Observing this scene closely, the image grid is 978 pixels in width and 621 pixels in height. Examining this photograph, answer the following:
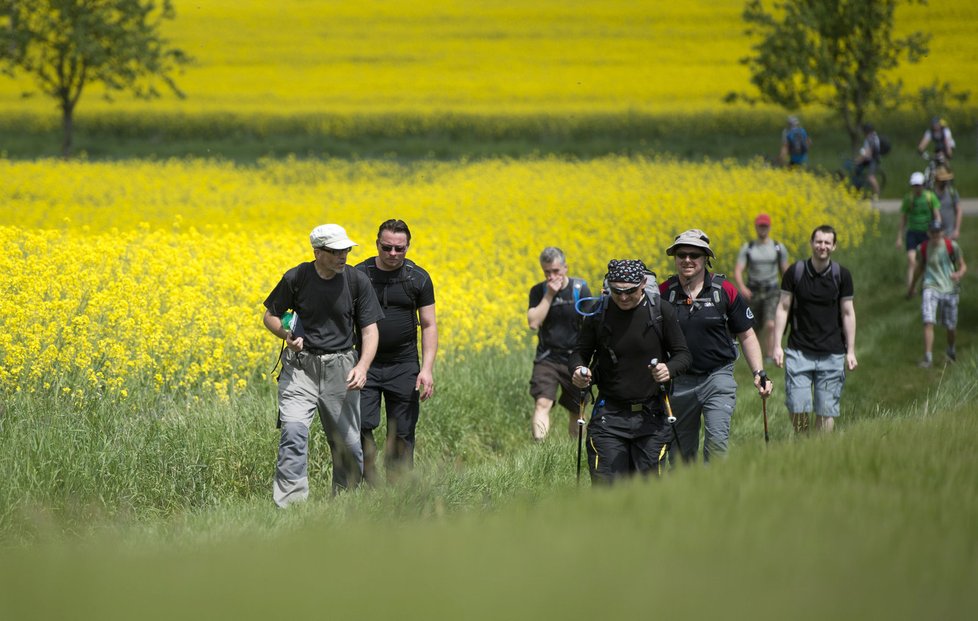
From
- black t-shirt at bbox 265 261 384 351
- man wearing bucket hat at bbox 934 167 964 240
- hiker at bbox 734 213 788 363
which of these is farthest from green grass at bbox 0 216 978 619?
man wearing bucket hat at bbox 934 167 964 240

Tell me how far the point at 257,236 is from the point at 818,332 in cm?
865

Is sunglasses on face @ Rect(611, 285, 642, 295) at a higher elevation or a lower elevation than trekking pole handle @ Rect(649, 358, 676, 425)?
higher

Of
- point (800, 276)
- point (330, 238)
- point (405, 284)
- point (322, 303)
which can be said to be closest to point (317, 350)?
point (322, 303)

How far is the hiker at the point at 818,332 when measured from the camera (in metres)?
9.23

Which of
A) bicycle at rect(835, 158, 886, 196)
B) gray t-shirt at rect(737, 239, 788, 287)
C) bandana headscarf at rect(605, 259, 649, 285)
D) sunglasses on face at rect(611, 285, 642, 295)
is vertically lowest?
bicycle at rect(835, 158, 886, 196)

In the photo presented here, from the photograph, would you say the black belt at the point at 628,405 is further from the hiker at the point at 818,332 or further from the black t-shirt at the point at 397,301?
the hiker at the point at 818,332

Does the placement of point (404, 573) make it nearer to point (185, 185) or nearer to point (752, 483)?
point (752, 483)

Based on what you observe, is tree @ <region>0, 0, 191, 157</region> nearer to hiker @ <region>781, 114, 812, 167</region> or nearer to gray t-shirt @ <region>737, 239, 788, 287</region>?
hiker @ <region>781, 114, 812, 167</region>

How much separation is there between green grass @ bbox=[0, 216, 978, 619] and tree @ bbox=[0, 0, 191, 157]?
29642 mm

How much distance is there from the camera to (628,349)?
7055 mm

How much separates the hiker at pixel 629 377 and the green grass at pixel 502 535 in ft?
2.26

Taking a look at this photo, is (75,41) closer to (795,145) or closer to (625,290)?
(795,145)

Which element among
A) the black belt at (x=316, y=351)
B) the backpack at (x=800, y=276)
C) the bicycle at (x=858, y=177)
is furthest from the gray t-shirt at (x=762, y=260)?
the bicycle at (x=858, y=177)

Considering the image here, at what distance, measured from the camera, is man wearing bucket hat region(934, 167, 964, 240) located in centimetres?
1700
